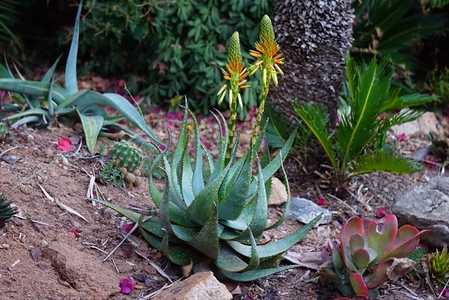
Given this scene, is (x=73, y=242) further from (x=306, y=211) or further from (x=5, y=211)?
(x=306, y=211)

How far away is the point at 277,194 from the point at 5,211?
63.6 inches

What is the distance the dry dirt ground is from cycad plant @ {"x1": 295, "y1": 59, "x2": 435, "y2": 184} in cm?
29

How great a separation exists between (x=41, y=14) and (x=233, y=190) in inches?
151

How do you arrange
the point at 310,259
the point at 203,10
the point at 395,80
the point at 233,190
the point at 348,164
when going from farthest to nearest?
the point at 395,80 → the point at 203,10 → the point at 348,164 → the point at 310,259 → the point at 233,190

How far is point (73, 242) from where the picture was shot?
3.34 m

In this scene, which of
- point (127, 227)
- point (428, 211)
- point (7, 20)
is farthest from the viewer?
point (7, 20)

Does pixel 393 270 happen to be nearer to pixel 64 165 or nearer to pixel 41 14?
pixel 64 165

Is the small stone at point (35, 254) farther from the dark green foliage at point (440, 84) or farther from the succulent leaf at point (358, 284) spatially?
the dark green foliage at point (440, 84)

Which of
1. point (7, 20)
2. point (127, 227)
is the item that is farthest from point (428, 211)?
point (7, 20)

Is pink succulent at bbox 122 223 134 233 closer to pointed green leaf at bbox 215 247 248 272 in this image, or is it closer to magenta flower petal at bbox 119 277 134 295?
magenta flower petal at bbox 119 277 134 295

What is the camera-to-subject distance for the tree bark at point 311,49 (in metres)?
4.30

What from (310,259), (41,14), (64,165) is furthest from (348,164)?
(41,14)

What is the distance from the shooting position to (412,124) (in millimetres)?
5773

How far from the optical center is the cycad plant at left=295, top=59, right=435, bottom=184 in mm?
4102
